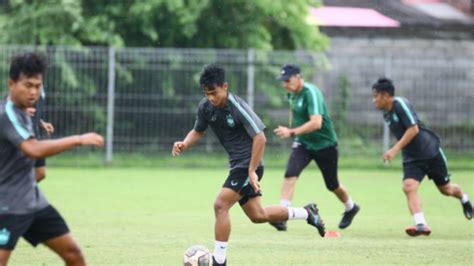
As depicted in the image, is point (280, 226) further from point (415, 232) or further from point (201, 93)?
point (201, 93)

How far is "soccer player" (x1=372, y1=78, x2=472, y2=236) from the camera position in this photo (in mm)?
13102

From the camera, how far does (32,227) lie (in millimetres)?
7508

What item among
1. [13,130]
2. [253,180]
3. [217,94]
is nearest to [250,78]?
[217,94]

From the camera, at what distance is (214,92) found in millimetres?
9766

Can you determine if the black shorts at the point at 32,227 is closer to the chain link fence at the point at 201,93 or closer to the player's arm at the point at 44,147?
the player's arm at the point at 44,147

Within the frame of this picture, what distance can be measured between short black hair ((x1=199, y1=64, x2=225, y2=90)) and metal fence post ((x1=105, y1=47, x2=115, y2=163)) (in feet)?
48.6

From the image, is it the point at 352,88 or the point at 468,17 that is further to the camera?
the point at 468,17

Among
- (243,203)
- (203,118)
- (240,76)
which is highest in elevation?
(203,118)

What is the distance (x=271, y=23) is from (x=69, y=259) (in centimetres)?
2007

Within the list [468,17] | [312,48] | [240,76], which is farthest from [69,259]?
[468,17]

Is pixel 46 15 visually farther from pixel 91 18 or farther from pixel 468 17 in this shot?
pixel 468 17

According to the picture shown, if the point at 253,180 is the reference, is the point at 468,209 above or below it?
below

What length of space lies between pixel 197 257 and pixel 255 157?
105cm

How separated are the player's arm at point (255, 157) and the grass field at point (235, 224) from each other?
0.88m
